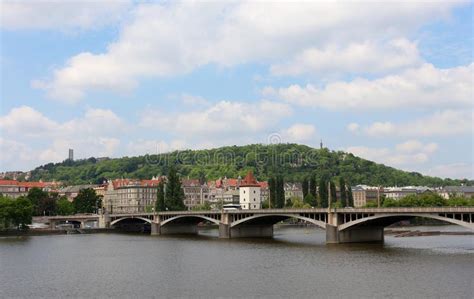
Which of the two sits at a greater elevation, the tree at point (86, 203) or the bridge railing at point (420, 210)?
the tree at point (86, 203)

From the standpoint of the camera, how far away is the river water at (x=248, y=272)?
137 ft

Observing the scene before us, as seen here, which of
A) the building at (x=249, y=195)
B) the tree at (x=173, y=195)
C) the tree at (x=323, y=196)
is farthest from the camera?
the building at (x=249, y=195)

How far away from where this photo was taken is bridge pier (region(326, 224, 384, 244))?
77000 millimetres

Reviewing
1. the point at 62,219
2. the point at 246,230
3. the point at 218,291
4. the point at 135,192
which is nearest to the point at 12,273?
the point at 218,291

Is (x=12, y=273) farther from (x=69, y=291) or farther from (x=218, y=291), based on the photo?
(x=218, y=291)

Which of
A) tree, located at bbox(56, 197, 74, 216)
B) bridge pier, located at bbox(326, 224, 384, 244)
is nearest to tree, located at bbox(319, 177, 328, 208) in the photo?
bridge pier, located at bbox(326, 224, 384, 244)

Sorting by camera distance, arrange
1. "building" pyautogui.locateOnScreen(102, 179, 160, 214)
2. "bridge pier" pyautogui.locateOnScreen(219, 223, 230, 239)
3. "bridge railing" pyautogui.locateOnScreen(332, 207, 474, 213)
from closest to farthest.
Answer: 1. "bridge railing" pyautogui.locateOnScreen(332, 207, 474, 213)
2. "bridge pier" pyautogui.locateOnScreen(219, 223, 230, 239)
3. "building" pyautogui.locateOnScreen(102, 179, 160, 214)

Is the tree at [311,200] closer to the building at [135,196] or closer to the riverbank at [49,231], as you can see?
the riverbank at [49,231]

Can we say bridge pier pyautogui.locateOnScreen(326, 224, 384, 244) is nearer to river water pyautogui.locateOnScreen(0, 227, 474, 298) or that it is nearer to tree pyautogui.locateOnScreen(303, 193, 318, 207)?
river water pyautogui.locateOnScreen(0, 227, 474, 298)

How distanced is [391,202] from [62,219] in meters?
69.4

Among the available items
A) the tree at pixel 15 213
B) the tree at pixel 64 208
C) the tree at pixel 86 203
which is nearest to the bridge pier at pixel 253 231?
the tree at pixel 15 213

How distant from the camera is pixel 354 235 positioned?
78000mm

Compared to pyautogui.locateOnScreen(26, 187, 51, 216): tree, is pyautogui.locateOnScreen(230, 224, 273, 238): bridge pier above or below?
below

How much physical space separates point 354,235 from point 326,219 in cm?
393
